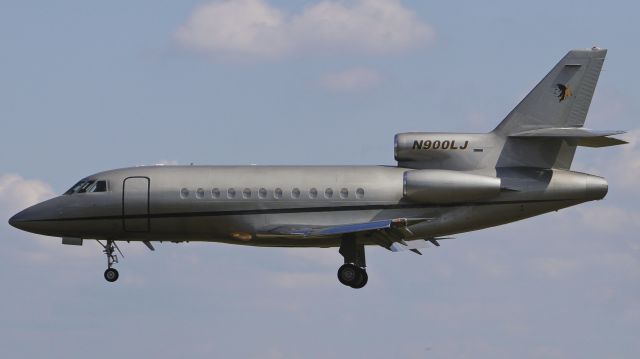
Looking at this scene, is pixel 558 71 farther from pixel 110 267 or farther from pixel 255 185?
pixel 110 267

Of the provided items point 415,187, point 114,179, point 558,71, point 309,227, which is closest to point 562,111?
point 558,71

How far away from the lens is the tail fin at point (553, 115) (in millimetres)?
60594

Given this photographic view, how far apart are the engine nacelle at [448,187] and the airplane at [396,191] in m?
0.03

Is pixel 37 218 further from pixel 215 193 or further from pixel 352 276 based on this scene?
pixel 352 276

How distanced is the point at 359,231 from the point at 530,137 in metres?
7.09

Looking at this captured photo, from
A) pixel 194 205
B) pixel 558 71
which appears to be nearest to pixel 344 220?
pixel 194 205

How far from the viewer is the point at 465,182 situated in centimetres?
5978

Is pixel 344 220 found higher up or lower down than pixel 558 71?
lower down

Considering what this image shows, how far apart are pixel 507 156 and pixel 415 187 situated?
3.62 m

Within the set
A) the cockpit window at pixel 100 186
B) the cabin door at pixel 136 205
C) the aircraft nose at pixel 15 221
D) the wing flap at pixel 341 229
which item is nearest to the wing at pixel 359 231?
the wing flap at pixel 341 229

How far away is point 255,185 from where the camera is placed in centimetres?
6066

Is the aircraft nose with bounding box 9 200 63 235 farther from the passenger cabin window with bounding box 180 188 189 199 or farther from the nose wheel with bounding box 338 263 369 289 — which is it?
the nose wheel with bounding box 338 263 369 289

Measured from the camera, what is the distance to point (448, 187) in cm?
5981

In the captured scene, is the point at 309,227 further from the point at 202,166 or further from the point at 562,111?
the point at 562,111
